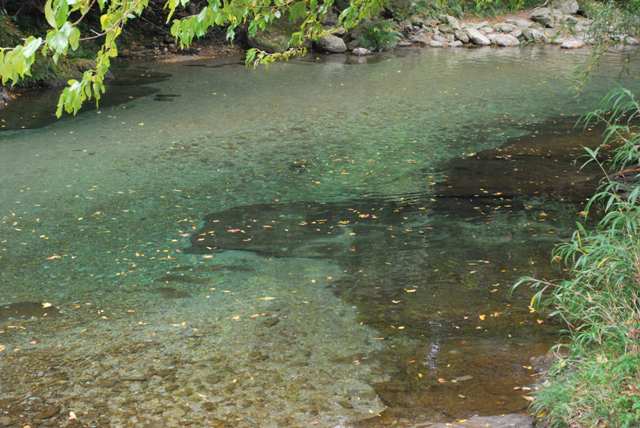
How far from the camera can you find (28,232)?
6.54 m

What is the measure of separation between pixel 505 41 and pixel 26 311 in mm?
17110

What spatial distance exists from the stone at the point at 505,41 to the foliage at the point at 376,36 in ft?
9.24

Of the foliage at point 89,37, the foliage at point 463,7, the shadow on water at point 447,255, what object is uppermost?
the foliage at point 89,37

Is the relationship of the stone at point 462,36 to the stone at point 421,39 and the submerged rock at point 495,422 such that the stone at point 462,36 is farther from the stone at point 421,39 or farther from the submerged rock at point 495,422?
the submerged rock at point 495,422

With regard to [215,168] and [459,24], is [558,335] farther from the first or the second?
[459,24]

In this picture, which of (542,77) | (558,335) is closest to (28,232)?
(558,335)

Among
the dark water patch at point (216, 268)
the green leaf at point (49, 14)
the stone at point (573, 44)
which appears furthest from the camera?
the stone at point (573, 44)

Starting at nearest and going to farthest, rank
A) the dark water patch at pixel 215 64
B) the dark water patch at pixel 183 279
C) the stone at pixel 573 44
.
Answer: the dark water patch at pixel 183 279, the dark water patch at pixel 215 64, the stone at pixel 573 44

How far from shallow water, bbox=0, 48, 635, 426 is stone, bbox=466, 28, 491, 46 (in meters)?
8.57

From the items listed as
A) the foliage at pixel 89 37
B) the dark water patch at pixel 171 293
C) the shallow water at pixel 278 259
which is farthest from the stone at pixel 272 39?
the foliage at pixel 89 37

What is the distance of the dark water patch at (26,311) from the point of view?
16.4 ft

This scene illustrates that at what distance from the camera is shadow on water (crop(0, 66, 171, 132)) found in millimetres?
11172

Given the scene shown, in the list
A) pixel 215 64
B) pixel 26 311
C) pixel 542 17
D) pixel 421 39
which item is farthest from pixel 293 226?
pixel 542 17

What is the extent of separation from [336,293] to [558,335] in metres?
1.48
